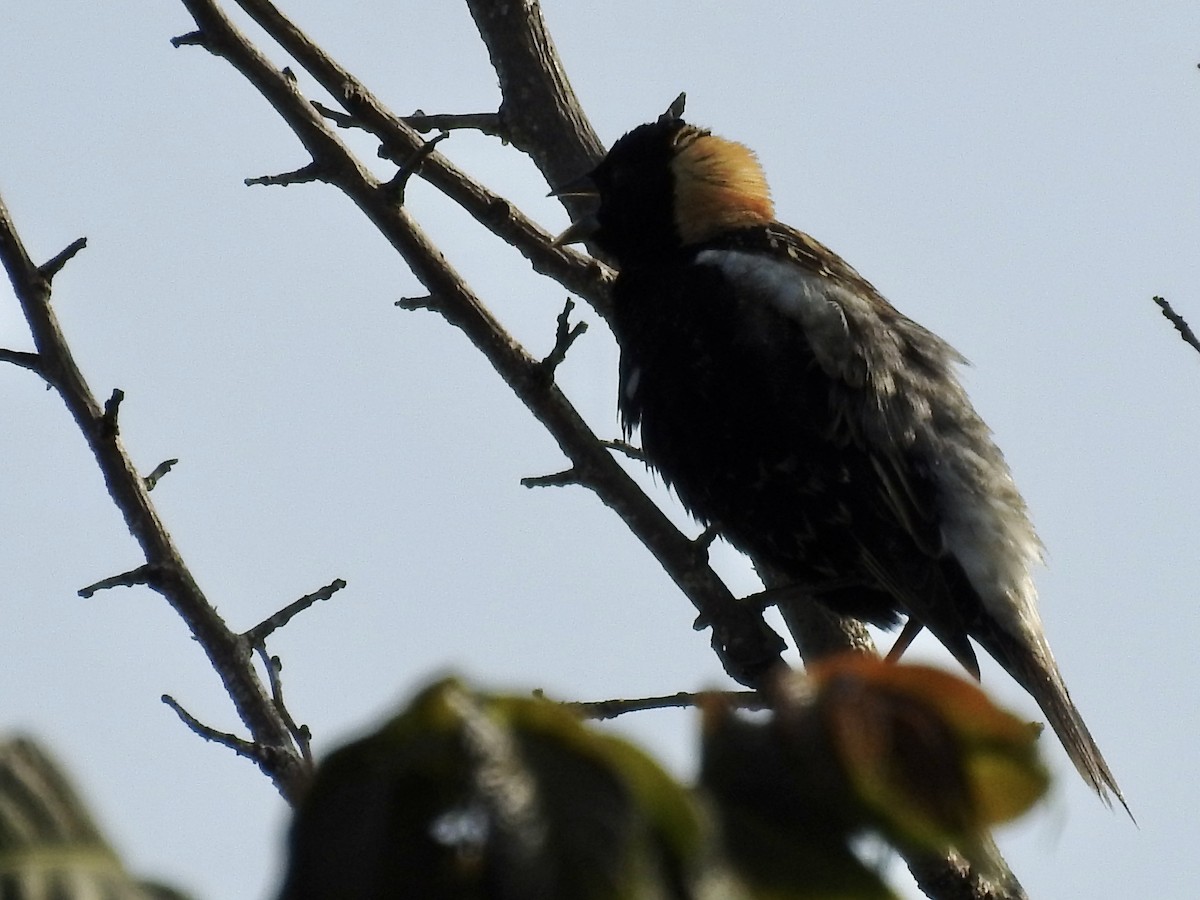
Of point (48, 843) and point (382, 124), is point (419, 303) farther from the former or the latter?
point (48, 843)

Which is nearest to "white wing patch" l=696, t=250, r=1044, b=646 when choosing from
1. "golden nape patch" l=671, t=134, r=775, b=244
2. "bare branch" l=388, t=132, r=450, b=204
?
"golden nape patch" l=671, t=134, r=775, b=244

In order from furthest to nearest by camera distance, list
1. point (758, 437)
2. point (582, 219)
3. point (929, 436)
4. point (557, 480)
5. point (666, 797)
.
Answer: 1. point (582, 219)
2. point (929, 436)
3. point (758, 437)
4. point (557, 480)
5. point (666, 797)

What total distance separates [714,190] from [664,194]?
21 cm

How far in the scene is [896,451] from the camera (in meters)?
5.05

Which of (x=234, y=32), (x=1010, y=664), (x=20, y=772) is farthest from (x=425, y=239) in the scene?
(x=20, y=772)

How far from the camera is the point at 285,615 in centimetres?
368

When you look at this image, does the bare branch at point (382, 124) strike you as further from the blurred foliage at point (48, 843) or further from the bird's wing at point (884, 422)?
the blurred foliage at point (48, 843)

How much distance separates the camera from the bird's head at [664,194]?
5844 mm

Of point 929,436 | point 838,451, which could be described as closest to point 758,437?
point 838,451

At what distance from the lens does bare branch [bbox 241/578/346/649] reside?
3479mm

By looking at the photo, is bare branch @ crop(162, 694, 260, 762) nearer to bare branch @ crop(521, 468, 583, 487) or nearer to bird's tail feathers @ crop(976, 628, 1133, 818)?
bare branch @ crop(521, 468, 583, 487)

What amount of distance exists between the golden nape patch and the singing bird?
0.45m

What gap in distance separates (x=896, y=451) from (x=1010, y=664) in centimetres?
76

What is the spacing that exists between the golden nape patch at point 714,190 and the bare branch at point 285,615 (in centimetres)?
241
